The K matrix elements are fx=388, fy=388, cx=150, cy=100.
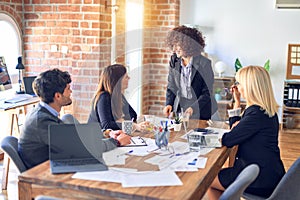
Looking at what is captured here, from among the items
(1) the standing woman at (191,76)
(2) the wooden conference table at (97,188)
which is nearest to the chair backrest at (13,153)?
(2) the wooden conference table at (97,188)

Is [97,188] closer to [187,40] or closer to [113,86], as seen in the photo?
[113,86]

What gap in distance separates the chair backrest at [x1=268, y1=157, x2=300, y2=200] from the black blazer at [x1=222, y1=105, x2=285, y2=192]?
0.15 meters

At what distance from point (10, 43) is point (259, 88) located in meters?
3.03

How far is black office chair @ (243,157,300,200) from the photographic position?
2059mm

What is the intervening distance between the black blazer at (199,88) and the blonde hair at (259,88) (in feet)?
3.21

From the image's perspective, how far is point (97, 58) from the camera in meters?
4.16

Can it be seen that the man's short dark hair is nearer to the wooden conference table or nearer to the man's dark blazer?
the man's dark blazer

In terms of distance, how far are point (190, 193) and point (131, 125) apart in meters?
1.02

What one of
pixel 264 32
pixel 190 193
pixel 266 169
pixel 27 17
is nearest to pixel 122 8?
pixel 27 17

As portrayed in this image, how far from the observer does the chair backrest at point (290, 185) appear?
2057 mm

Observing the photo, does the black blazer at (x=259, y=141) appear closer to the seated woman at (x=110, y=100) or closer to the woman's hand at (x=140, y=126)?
the woman's hand at (x=140, y=126)

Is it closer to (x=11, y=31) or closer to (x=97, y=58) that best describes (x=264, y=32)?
(x=97, y=58)

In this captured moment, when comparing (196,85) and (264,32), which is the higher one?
(264,32)

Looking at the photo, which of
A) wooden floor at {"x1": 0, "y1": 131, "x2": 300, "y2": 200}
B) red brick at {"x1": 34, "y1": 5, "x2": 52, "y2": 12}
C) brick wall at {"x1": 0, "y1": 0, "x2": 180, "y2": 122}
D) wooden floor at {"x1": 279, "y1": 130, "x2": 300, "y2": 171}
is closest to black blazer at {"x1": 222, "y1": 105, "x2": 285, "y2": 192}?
wooden floor at {"x1": 0, "y1": 131, "x2": 300, "y2": 200}
